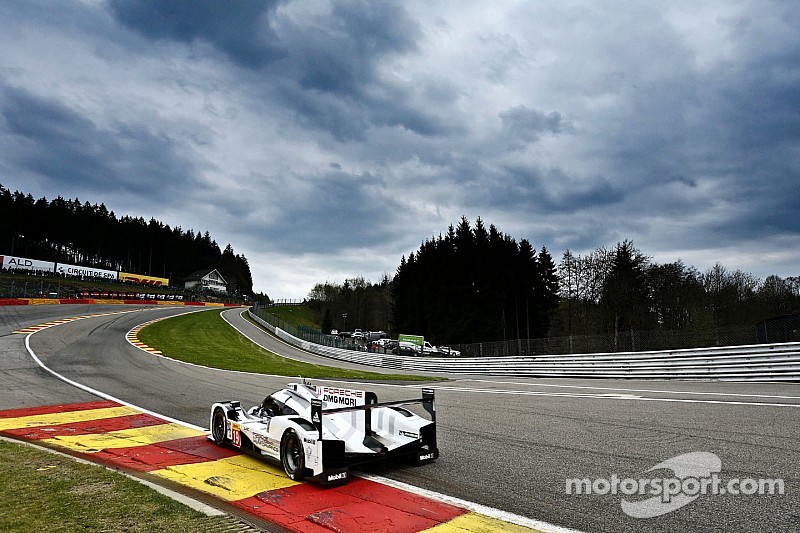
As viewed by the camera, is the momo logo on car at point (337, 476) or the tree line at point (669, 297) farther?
the tree line at point (669, 297)

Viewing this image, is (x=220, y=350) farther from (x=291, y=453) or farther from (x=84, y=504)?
(x=84, y=504)

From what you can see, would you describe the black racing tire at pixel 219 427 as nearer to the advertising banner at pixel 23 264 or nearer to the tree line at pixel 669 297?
the tree line at pixel 669 297

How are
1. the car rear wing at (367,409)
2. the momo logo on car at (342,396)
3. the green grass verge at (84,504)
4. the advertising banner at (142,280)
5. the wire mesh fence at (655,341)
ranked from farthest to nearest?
the advertising banner at (142,280) → the wire mesh fence at (655,341) → the momo logo on car at (342,396) → the car rear wing at (367,409) → the green grass verge at (84,504)

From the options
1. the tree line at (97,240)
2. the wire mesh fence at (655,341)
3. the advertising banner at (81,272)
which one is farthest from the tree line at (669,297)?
the tree line at (97,240)

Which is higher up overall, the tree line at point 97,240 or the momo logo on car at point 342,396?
the tree line at point 97,240

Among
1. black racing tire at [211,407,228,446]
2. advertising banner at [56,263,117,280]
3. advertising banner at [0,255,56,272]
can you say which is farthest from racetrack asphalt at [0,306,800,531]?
advertising banner at [56,263,117,280]

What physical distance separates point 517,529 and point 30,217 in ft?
436

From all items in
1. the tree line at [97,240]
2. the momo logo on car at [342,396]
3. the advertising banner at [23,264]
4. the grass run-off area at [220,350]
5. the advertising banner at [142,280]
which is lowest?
the grass run-off area at [220,350]

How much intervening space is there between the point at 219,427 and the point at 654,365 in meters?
20.2

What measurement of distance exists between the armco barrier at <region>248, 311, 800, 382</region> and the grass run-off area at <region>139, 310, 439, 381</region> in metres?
7.85

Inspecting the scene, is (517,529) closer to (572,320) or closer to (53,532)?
(53,532)

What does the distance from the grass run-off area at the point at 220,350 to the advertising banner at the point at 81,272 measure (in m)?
49.0

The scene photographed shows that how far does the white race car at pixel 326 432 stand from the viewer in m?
Result: 5.79

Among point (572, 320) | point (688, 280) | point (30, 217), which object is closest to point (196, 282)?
point (30, 217)
